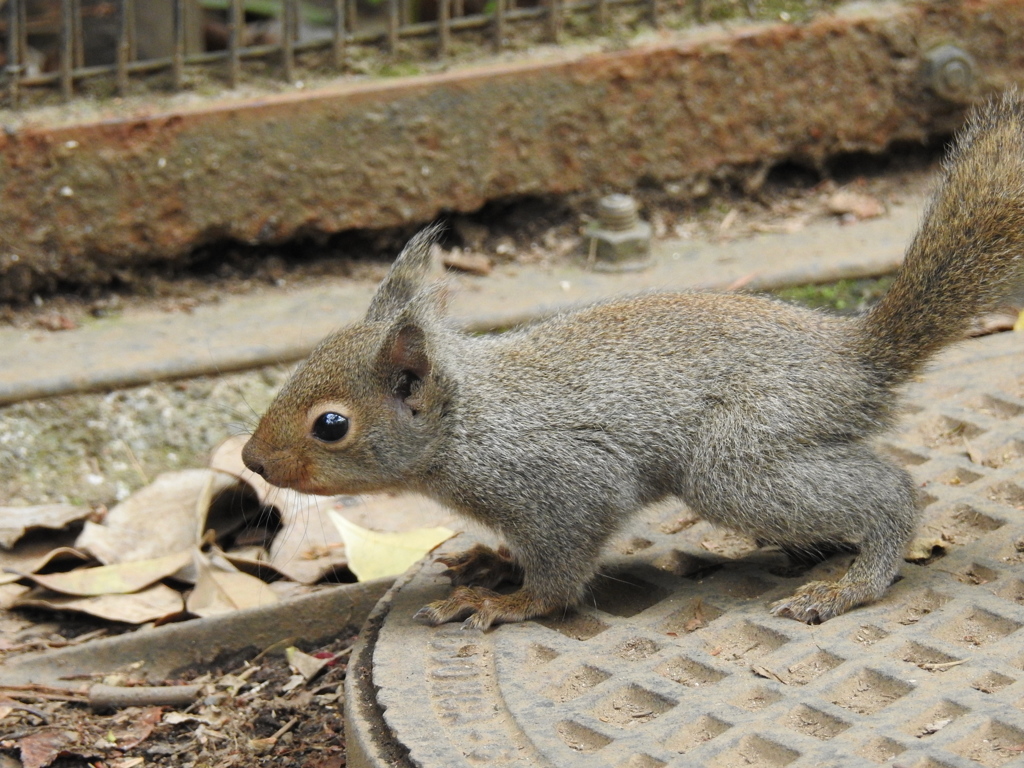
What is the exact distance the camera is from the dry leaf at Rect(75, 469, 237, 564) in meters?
4.27

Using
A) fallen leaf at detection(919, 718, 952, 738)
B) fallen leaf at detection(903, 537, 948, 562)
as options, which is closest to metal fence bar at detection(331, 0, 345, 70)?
fallen leaf at detection(903, 537, 948, 562)

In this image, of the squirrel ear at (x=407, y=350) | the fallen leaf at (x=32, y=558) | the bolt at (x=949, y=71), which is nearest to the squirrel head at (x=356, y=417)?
the squirrel ear at (x=407, y=350)

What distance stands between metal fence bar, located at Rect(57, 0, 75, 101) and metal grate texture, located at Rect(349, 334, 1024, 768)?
251 cm

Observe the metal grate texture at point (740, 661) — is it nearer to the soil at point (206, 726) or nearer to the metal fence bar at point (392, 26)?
the soil at point (206, 726)

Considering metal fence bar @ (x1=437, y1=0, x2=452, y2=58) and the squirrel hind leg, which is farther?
metal fence bar @ (x1=437, y1=0, x2=452, y2=58)

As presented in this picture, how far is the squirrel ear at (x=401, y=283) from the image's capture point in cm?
380

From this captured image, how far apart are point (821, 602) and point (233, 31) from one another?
3.30 meters

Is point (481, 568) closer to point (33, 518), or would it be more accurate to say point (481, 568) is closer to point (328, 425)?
point (328, 425)

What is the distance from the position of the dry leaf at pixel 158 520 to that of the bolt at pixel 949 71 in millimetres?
3672

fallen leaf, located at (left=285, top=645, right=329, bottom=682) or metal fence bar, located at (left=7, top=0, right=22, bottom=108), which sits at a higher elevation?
metal fence bar, located at (left=7, top=0, right=22, bottom=108)

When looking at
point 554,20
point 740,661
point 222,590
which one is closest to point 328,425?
point 222,590

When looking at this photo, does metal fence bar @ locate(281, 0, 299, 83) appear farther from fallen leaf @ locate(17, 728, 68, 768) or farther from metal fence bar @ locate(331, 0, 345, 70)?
fallen leaf @ locate(17, 728, 68, 768)

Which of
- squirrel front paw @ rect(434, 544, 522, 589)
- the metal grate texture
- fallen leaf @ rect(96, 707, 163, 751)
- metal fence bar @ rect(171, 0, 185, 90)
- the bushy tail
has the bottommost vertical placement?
fallen leaf @ rect(96, 707, 163, 751)

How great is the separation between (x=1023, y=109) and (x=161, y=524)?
294 centimetres
